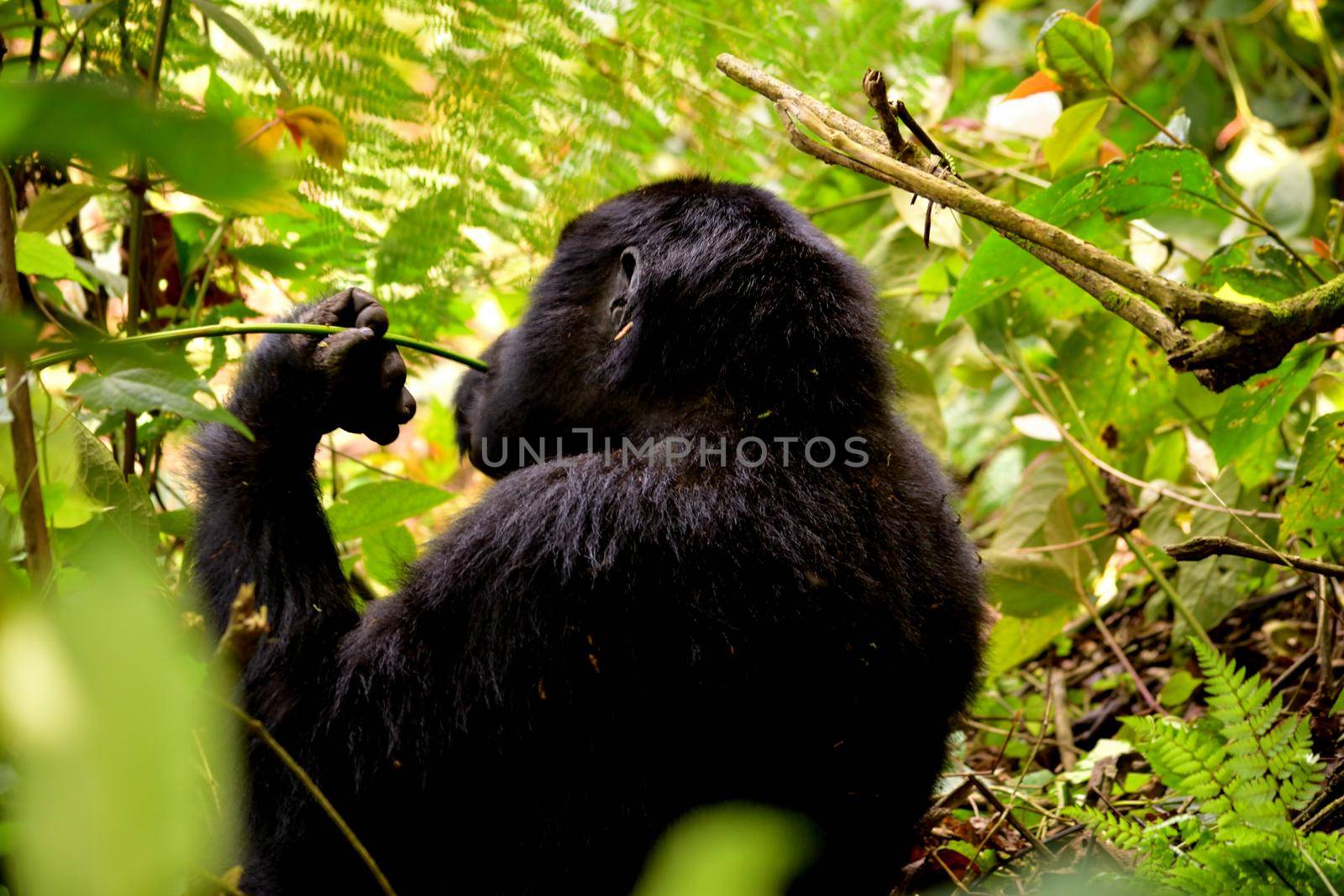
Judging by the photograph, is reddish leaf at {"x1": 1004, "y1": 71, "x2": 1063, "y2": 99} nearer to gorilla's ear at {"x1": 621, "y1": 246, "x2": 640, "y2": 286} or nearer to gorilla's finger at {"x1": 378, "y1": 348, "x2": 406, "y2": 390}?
gorilla's ear at {"x1": 621, "y1": 246, "x2": 640, "y2": 286}

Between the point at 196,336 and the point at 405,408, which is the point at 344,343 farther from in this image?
the point at 196,336

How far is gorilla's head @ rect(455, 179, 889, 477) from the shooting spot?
184cm

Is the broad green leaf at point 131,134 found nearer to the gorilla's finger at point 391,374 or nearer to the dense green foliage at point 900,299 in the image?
the dense green foliage at point 900,299

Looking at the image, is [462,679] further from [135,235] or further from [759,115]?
[759,115]

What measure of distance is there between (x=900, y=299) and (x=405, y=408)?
73.0 inches

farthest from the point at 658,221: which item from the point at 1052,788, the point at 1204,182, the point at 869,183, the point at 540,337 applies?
the point at 869,183

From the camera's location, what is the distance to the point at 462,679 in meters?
1.62

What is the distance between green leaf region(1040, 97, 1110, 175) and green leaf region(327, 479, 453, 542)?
60.0 inches

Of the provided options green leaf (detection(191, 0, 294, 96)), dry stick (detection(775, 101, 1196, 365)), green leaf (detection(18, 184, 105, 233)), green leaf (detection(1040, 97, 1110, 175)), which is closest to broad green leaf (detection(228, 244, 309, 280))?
green leaf (detection(18, 184, 105, 233))

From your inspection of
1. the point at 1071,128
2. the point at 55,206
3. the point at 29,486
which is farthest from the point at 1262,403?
the point at 55,206

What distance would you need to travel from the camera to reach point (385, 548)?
2367 mm

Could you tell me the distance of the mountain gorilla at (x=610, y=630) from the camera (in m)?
1.62

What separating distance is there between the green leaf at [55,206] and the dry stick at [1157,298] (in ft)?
4.02

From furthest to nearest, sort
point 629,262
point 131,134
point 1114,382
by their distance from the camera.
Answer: point 1114,382, point 629,262, point 131,134
